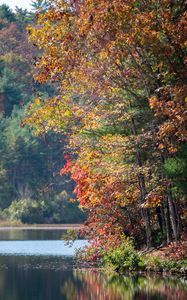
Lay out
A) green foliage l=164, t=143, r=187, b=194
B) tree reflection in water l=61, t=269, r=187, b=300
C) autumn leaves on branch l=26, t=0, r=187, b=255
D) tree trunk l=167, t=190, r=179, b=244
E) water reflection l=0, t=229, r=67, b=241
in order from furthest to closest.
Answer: water reflection l=0, t=229, r=67, b=241
tree trunk l=167, t=190, r=179, b=244
green foliage l=164, t=143, r=187, b=194
autumn leaves on branch l=26, t=0, r=187, b=255
tree reflection in water l=61, t=269, r=187, b=300

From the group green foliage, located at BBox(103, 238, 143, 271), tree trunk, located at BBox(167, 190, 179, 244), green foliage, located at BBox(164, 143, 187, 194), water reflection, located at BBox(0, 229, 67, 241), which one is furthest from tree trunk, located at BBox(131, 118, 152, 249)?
water reflection, located at BBox(0, 229, 67, 241)

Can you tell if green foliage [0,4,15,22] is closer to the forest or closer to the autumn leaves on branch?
the forest

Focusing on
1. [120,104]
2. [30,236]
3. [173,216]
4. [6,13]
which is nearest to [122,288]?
[173,216]

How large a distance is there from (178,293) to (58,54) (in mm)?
10623

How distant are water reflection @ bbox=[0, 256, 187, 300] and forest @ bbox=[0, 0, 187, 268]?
2.48 m

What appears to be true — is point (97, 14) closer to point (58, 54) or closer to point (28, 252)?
point (58, 54)

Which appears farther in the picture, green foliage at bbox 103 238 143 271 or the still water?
green foliage at bbox 103 238 143 271

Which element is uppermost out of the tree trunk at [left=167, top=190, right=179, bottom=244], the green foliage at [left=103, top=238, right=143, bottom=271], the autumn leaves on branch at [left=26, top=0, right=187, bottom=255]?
the autumn leaves on branch at [left=26, top=0, right=187, bottom=255]

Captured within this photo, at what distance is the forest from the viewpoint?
93.1 ft

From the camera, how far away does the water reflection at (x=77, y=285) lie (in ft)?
76.9

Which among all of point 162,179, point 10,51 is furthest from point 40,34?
point 10,51

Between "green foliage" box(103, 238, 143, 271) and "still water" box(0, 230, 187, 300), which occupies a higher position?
"green foliage" box(103, 238, 143, 271)

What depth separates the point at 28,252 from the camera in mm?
43719

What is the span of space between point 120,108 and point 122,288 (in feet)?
29.3
